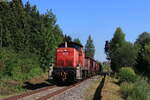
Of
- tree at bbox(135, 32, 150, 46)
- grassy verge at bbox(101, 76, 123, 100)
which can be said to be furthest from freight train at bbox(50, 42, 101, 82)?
tree at bbox(135, 32, 150, 46)

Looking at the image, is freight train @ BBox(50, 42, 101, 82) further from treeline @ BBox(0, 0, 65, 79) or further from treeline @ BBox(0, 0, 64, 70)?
treeline @ BBox(0, 0, 64, 70)

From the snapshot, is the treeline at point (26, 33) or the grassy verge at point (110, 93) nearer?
the grassy verge at point (110, 93)

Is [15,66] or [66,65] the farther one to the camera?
[15,66]

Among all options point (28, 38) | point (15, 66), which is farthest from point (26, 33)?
point (15, 66)

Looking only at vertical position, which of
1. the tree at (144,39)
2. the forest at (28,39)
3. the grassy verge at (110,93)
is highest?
the tree at (144,39)

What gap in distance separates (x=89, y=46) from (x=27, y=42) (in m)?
132

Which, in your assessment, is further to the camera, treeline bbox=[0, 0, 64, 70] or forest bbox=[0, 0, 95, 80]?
treeline bbox=[0, 0, 64, 70]

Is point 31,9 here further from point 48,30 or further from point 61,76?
point 61,76

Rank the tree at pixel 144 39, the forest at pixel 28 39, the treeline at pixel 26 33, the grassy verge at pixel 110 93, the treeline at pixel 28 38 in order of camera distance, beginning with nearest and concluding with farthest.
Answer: the grassy verge at pixel 110 93 → the forest at pixel 28 39 → the treeline at pixel 28 38 → the treeline at pixel 26 33 → the tree at pixel 144 39

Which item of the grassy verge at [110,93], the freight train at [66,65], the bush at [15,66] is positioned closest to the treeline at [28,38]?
the bush at [15,66]

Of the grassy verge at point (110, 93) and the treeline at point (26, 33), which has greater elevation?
the treeline at point (26, 33)

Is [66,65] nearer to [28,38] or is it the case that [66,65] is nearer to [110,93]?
[110,93]

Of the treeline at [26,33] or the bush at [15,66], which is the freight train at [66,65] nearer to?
the bush at [15,66]

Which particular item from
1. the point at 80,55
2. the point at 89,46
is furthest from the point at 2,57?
the point at 89,46
